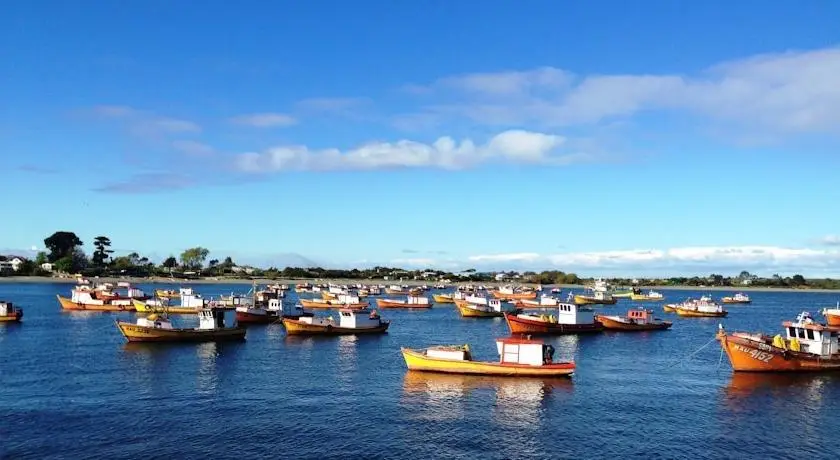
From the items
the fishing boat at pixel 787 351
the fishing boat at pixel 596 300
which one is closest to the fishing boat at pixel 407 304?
the fishing boat at pixel 596 300

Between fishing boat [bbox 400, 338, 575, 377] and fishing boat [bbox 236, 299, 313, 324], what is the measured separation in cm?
4483

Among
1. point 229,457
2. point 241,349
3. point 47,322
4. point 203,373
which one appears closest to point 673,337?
point 241,349

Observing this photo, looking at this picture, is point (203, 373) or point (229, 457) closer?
point (229, 457)

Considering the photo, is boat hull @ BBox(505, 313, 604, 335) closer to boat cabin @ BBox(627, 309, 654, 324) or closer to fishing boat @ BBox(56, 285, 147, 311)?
boat cabin @ BBox(627, 309, 654, 324)

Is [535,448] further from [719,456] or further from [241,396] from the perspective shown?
[241,396]

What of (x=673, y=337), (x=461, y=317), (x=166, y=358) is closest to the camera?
(x=166, y=358)

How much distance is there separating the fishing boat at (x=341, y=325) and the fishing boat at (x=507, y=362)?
30.1 m

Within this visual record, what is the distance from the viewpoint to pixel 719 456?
35625 millimetres

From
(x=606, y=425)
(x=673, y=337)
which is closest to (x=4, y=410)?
(x=606, y=425)

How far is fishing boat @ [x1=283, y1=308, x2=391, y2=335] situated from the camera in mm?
84562

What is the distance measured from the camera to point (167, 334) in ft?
243

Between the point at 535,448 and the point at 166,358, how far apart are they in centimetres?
4026

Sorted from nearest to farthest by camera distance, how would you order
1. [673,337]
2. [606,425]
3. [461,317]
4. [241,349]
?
[606,425], [241,349], [673,337], [461,317]

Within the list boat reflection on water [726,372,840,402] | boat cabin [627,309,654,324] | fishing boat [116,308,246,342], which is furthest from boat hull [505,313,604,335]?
fishing boat [116,308,246,342]
